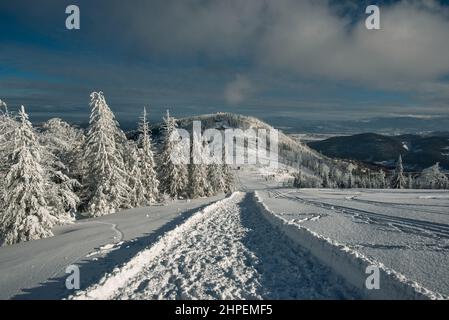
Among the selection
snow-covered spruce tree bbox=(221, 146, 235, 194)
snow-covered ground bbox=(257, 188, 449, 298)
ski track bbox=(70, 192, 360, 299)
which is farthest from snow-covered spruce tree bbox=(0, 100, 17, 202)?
snow-covered spruce tree bbox=(221, 146, 235, 194)

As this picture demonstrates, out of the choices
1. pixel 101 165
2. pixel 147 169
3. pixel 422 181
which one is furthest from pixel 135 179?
pixel 422 181

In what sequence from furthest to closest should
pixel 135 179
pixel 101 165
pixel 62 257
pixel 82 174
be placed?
pixel 135 179, pixel 82 174, pixel 101 165, pixel 62 257

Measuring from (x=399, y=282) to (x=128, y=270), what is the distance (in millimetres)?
8289

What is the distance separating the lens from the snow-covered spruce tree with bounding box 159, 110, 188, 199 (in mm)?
49812

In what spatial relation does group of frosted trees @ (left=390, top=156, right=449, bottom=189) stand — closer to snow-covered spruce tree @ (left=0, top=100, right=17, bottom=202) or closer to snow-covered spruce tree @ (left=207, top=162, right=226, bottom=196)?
snow-covered spruce tree @ (left=207, top=162, right=226, bottom=196)

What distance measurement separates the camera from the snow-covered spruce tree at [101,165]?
32.3 meters

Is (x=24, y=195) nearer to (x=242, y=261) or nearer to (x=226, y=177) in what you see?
(x=242, y=261)

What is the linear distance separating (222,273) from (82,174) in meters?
30.2

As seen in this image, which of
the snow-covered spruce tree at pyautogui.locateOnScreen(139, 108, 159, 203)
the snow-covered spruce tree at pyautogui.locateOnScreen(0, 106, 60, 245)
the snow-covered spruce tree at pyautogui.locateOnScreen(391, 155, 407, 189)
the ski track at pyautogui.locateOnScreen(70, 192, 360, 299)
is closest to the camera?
the ski track at pyautogui.locateOnScreen(70, 192, 360, 299)

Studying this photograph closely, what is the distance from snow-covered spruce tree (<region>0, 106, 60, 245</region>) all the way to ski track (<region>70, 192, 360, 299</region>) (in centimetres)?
1056

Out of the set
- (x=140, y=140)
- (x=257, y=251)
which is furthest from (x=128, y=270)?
(x=140, y=140)

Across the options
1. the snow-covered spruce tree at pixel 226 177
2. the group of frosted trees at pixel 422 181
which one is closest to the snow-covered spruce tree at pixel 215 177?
the snow-covered spruce tree at pixel 226 177

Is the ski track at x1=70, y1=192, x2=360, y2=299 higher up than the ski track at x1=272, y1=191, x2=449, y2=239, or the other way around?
the ski track at x1=272, y1=191, x2=449, y2=239

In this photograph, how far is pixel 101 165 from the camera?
32688 mm
